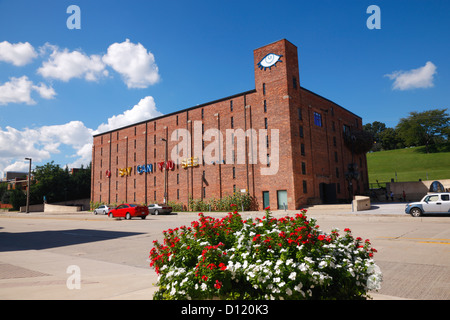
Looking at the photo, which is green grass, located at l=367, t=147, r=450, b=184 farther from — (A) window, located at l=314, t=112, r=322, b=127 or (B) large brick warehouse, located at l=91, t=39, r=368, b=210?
(A) window, located at l=314, t=112, r=322, b=127

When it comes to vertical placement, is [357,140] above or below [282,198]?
above

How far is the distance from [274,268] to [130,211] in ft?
88.5

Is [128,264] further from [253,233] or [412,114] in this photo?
[412,114]

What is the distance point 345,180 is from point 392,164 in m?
56.5

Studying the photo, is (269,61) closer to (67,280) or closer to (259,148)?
(259,148)

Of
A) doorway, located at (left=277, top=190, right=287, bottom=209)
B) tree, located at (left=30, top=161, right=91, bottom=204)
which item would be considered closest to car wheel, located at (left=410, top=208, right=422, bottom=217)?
doorway, located at (left=277, top=190, right=287, bottom=209)

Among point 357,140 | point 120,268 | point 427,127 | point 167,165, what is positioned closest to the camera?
point 120,268

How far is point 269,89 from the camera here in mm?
35750

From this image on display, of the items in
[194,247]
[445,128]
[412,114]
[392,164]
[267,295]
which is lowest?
[267,295]

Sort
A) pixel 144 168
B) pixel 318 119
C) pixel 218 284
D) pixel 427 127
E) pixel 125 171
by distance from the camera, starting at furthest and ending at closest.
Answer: pixel 427 127 → pixel 125 171 → pixel 144 168 → pixel 318 119 → pixel 218 284

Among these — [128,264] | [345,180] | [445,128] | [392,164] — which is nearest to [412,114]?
[445,128]

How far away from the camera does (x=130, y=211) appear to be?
28391 mm

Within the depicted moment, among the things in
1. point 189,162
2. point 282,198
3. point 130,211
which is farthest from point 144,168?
point 282,198

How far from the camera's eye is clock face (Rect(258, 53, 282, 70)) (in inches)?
1385
